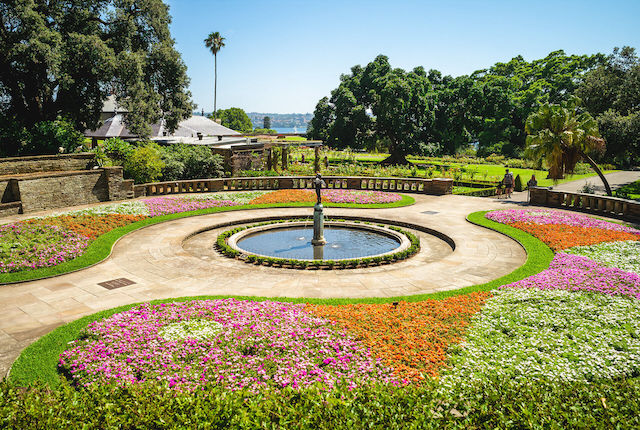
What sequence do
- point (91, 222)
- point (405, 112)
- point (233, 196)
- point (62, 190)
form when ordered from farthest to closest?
point (405, 112) < point (233, 196) < point (62, 190) < point (91, 222)

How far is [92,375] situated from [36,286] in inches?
270

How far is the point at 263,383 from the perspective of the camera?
7418 millimetres

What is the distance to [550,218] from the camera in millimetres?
21688

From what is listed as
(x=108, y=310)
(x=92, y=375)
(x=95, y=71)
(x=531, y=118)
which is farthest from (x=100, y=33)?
(x=531, y=118)

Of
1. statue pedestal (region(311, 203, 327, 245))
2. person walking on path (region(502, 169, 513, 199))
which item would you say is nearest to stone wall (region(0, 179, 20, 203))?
statue pedestal (region(311, 203, 327, 245))

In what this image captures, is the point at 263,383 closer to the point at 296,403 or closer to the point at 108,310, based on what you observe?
the point at 296,403

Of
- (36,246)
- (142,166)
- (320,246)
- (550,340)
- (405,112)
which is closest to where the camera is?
(550,340)

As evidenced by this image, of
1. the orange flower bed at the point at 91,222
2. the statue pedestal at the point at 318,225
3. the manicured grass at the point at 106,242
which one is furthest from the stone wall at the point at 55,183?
the statue pedestal at the point at 318,225

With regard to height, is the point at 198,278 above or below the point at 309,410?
below

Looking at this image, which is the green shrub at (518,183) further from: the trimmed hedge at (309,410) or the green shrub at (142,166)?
Result: the trimmed hedge at (309,410)

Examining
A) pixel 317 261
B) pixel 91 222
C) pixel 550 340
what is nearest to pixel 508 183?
pixel 317 261

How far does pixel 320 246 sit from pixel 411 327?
28.4 feet

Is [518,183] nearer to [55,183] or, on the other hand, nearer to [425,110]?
[425,110]

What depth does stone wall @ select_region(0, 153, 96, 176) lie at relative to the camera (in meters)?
23.0
